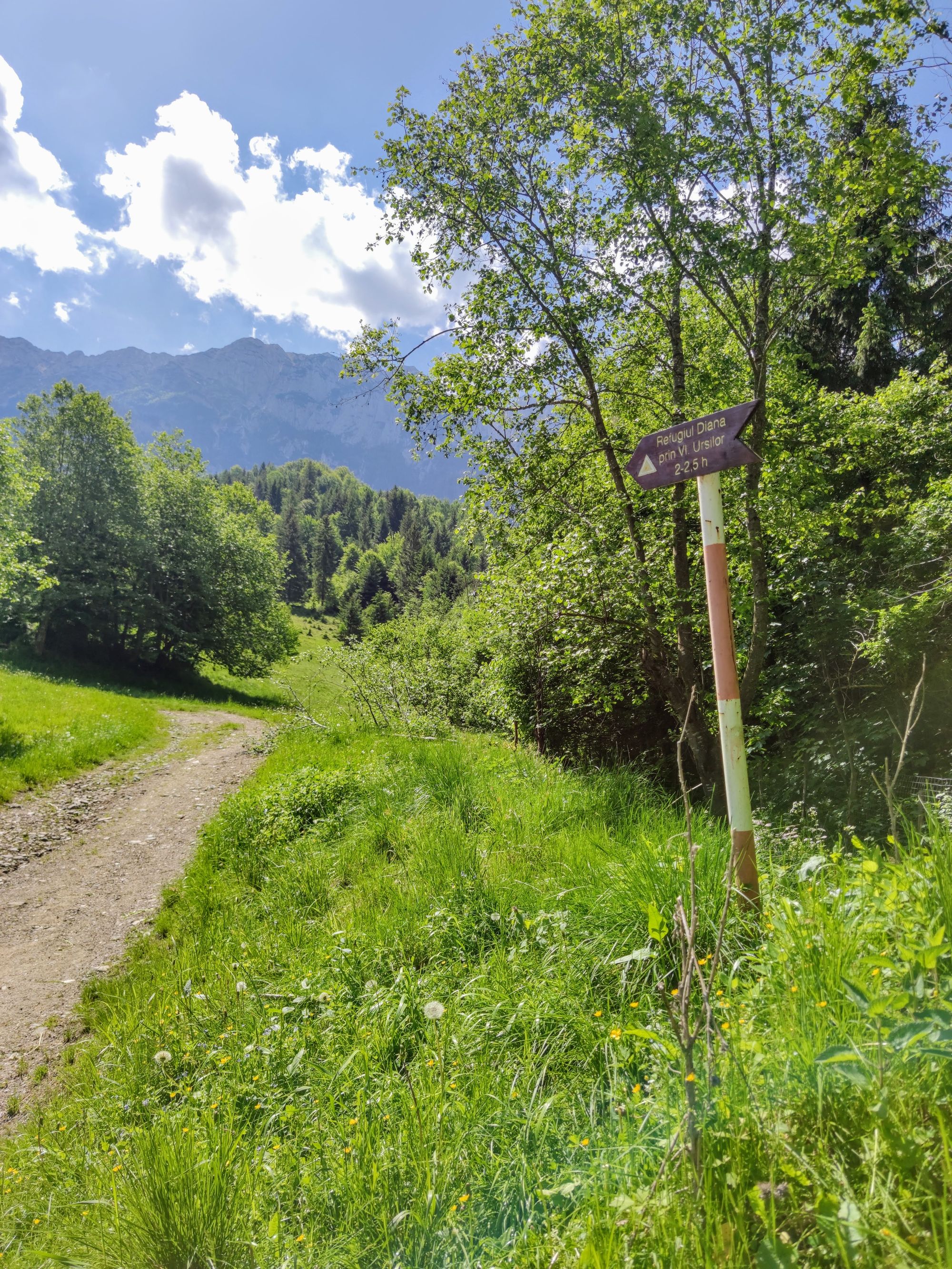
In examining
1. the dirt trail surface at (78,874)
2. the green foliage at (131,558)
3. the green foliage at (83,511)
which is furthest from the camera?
the green foliage at (131,558)

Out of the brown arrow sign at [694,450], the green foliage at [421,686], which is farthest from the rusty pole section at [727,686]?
the green foliage at [421,686]

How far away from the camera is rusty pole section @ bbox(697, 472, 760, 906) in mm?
3574

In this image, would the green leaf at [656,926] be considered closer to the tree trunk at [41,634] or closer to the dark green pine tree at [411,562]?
the tree trunk at [41,634]

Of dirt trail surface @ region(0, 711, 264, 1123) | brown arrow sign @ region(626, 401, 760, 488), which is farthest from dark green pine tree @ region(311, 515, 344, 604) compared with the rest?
brown arrow sign @ region(626, 401, 760, 488)

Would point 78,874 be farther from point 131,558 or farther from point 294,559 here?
point 294,559

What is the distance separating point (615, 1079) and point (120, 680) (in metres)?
27.6

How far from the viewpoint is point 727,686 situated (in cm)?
379

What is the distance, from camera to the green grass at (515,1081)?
1.57 metres

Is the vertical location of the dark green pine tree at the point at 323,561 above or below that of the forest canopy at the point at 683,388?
above

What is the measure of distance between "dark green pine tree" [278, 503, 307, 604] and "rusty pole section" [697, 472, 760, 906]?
99.1m

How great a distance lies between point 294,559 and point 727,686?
102636mm

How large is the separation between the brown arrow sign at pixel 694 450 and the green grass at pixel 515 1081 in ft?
7.65

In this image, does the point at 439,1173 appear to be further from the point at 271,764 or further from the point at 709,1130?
the point at 271,764

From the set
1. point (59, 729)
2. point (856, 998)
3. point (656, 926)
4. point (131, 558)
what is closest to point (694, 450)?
point (656, 926)
